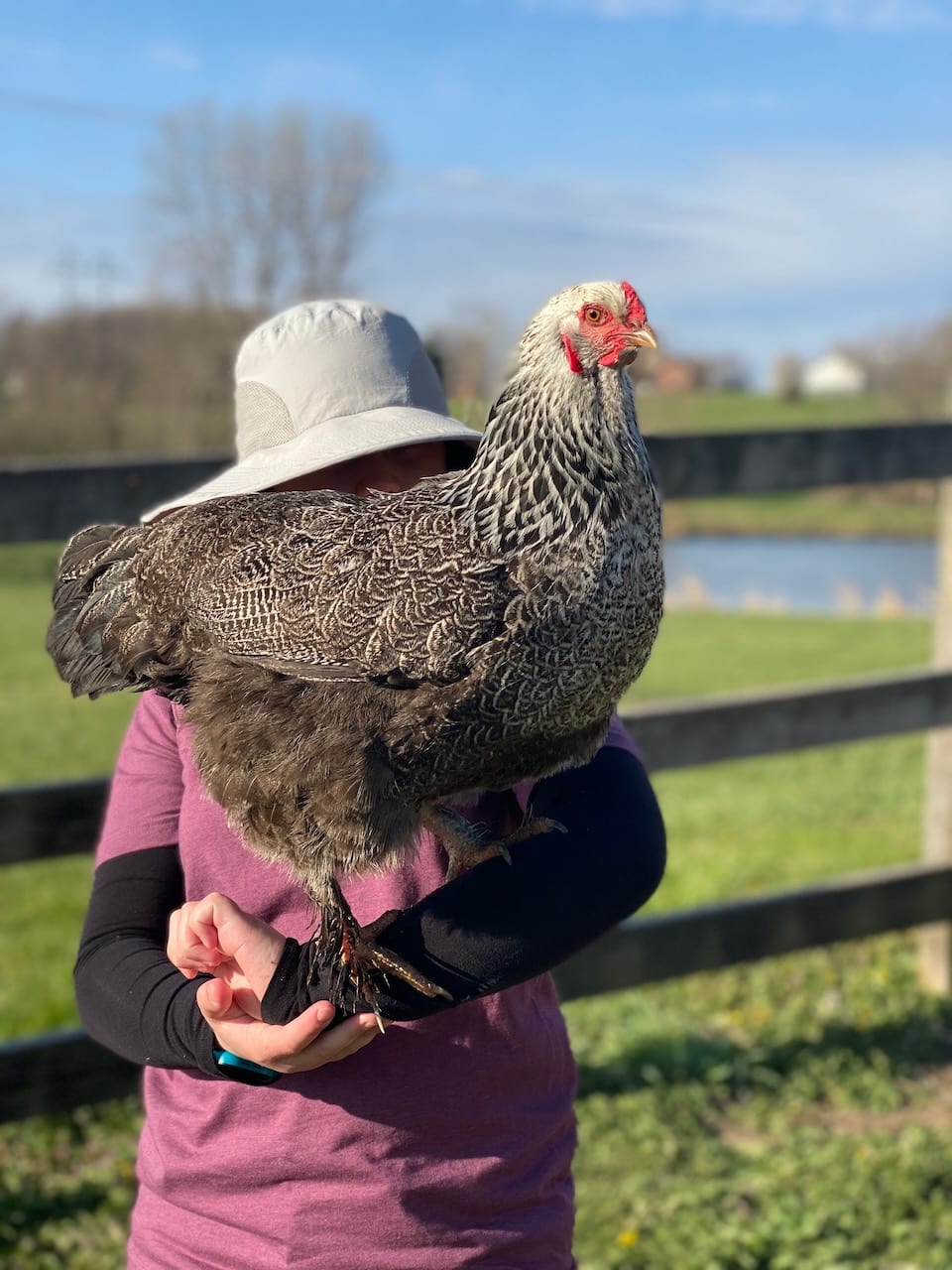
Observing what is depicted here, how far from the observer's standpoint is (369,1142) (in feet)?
5.71

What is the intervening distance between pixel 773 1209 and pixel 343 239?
2291 cm

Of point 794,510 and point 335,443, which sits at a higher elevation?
point 335,443

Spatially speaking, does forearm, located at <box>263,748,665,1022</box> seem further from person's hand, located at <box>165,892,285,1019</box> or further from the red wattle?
the red wattle

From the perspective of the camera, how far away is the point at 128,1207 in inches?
138

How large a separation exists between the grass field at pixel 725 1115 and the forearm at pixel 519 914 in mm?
1895

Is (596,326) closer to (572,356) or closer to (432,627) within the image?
(572,356)

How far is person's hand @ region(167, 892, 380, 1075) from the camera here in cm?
158

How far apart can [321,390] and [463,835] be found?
727 millimetres

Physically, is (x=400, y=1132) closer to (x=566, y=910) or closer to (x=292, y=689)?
(x=566, y=910)

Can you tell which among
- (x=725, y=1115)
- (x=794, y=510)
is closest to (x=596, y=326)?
(x=725, y=1115)

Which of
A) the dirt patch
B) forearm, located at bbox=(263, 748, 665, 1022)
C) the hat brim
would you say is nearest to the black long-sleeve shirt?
forearm, located at bbox=(263, 748, 665, 1022)

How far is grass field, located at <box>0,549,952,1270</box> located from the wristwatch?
1.94 m

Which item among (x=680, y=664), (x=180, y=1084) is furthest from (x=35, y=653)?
(x=180, y=1084)

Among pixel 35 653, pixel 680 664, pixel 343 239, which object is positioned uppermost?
pixel 343 239
